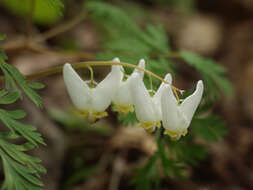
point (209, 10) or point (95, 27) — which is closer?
point (95, 27)

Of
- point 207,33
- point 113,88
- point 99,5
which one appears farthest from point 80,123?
point 207,33

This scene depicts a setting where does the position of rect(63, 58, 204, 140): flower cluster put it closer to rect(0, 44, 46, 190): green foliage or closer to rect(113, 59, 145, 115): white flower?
rect(113, 59, 145, 115): white flower

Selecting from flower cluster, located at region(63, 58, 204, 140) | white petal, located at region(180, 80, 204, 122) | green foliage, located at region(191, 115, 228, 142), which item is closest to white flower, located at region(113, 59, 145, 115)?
flower cluster, located at region(63, 58, 204, 140)

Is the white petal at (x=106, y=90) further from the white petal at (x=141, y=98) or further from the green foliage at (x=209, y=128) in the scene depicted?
the green foliage at (x=209, y=128)

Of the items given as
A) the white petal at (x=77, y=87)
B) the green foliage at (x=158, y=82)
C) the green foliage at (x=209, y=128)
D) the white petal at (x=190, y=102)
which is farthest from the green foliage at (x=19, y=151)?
the green foliage at (x=209, y=128)

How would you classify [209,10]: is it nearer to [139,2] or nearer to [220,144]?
[139,2]

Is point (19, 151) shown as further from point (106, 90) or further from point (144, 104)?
point (144, 104)

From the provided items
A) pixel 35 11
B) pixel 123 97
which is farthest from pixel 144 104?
pixel 35 11
